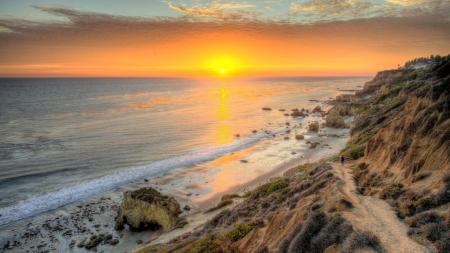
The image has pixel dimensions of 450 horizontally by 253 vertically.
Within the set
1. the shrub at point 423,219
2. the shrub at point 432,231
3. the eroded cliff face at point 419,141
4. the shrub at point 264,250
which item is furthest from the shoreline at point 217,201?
the shrub at point 432,231

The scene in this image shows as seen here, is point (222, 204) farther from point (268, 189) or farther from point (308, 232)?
point (308, 232)

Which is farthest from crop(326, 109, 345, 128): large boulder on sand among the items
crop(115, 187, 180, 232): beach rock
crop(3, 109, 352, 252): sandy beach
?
crop(115, 187, 180, 232): beach rock

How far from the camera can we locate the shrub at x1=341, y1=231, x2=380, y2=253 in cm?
941

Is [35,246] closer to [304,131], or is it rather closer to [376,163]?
[376,163]

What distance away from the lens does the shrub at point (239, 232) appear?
14906mm

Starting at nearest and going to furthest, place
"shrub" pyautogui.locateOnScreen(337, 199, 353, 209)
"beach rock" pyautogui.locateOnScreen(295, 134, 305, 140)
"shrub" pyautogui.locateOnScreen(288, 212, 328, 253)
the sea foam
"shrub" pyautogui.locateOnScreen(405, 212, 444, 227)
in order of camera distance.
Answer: "shrub" pyautogui.locateOnScreen(405, 212, 444, 227), "shrub" pyautogui.locateOnScreen(288, 212, 328, 253), "shrub" pyautogui.locateOnScreen(337, 199, 353, 209), the sea foam, "beach rock" pyautogui.locateOnScreen(295, 134, 305, 140)

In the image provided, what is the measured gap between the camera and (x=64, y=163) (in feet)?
132

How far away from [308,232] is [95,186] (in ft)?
99.4

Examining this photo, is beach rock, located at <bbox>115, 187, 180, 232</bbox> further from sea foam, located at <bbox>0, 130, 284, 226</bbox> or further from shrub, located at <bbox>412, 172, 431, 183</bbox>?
shrub, located at <bbox>412, 172, 431, 183</bbox>

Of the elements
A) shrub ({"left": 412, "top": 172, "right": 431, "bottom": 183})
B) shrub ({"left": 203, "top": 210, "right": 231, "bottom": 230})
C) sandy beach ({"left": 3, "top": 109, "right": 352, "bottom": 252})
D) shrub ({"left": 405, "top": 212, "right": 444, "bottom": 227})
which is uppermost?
shrub ({"left": 412, "top": 172, "right": 431, "bottom": 183})

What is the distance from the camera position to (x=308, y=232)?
11000 millimetres

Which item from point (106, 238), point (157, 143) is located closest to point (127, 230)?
point (106, 238)

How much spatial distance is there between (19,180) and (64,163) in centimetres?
659

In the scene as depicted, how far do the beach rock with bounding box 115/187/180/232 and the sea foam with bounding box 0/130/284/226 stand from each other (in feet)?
28.0
